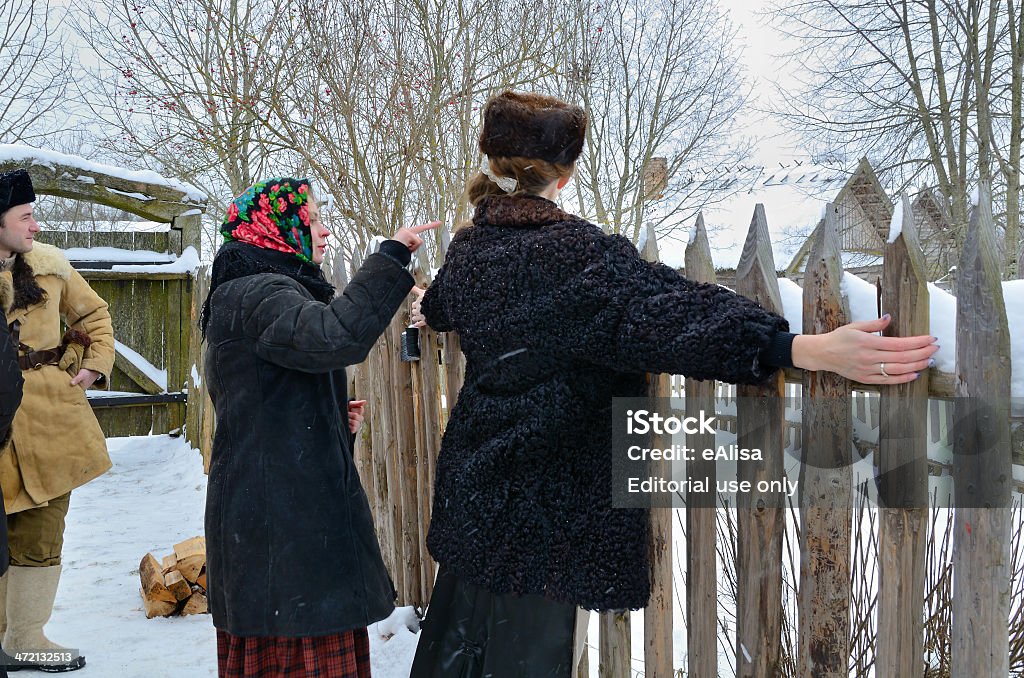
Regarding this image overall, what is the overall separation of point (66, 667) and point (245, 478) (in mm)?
2017

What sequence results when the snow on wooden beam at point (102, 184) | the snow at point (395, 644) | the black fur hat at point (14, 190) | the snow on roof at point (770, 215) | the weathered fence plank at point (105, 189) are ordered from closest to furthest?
the black fur hat at point (14, 190)
the snow at point (395, 644)
the snow on wooden beam at point (102, 184)
the weathered fence plank at point (105, 189)
the snow on roof at point (770, 215)

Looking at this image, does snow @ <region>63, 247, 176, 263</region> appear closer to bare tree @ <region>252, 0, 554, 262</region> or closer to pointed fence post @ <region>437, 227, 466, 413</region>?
bare tree @ <region>252, 0, 554, 262</region>

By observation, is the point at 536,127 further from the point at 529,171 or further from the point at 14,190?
the point at 14,190

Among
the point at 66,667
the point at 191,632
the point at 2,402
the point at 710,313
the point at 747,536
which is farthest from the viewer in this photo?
the point at 191,632

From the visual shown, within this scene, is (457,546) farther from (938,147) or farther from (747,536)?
(938,147)

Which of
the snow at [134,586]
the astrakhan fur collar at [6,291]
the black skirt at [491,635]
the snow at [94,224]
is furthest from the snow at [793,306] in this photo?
the snow at [94,224]

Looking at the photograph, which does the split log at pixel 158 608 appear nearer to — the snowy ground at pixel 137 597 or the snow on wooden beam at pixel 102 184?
the snowy ground at pixel 137 597

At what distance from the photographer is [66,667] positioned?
11.1 ft

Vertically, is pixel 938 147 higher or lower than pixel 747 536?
higher

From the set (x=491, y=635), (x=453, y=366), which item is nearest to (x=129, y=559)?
(x=453, y=366)

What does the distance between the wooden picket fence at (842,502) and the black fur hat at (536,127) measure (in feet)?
1.37

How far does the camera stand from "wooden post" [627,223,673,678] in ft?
6.96

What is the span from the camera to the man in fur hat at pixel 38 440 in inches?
131

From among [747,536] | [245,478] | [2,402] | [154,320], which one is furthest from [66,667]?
[154,320]
